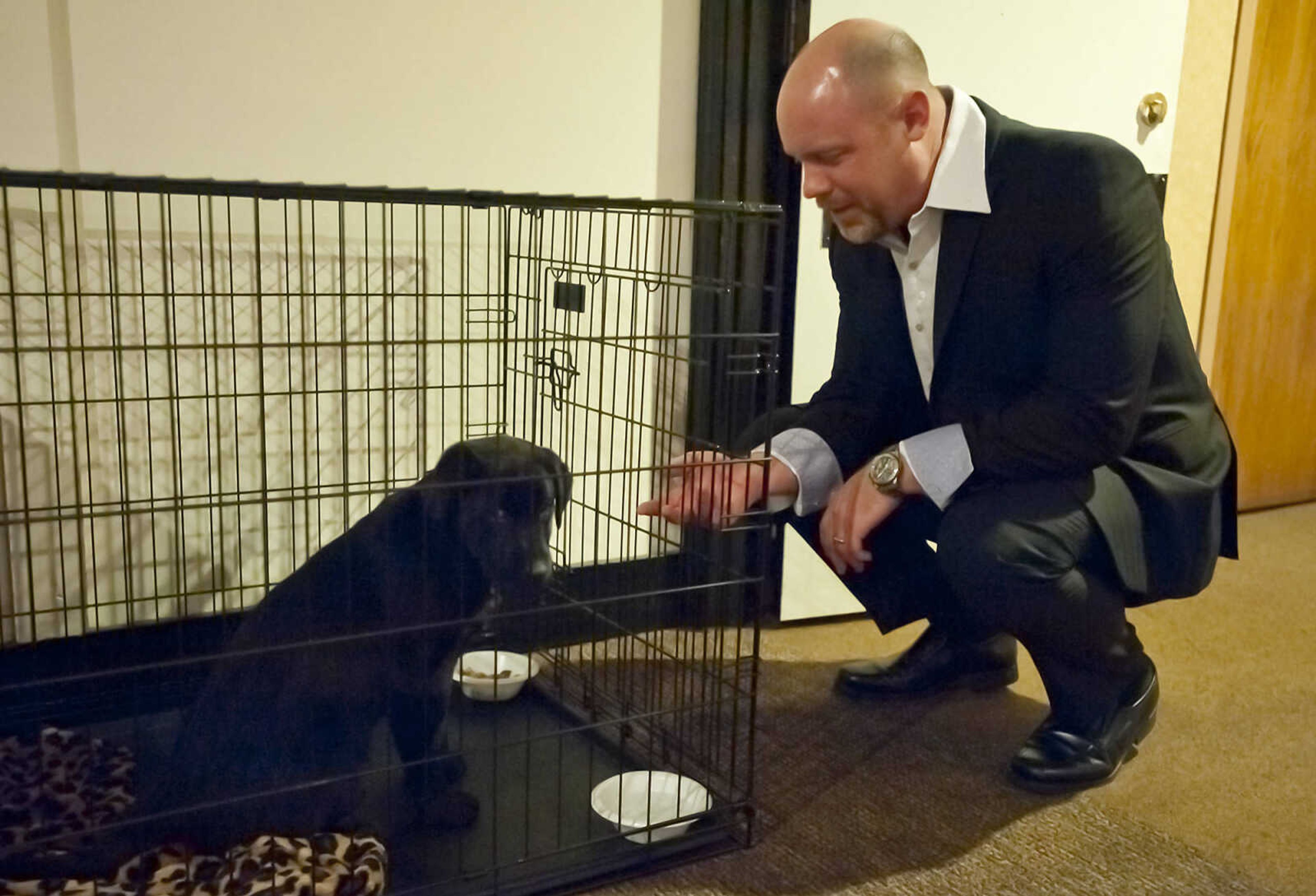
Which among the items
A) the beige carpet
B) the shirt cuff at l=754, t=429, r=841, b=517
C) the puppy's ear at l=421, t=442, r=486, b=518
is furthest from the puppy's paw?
the shirt cuff at l=754, t=429, r=841, b=517

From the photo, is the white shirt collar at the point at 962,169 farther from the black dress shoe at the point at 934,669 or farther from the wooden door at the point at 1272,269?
the wooden door at the point at 1272,269

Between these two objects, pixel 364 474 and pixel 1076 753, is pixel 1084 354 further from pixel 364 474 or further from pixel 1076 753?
pixel 364 474

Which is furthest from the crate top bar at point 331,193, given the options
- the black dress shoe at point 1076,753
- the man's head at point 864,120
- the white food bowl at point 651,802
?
the black dress shoe at point 1076,753

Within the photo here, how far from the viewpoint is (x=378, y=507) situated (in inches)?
58.5

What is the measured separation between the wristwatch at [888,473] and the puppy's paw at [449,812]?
0.74 m

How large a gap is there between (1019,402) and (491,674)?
3.10 feet

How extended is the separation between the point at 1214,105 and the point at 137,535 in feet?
9.48

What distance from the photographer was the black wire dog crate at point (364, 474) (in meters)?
1.39

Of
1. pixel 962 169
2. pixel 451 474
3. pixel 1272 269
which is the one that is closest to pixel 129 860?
pixel 451 474

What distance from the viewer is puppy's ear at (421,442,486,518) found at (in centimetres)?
146

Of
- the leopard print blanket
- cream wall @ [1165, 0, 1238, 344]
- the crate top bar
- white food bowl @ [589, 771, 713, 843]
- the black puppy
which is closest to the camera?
the crate top bar

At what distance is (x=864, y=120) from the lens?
5.16 ft

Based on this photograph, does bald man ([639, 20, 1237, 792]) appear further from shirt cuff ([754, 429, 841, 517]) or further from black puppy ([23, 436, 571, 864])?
black puppy ([23, 436, 571, 864])

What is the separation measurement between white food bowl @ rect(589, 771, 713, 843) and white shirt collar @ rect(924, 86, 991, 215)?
2.94 ft
